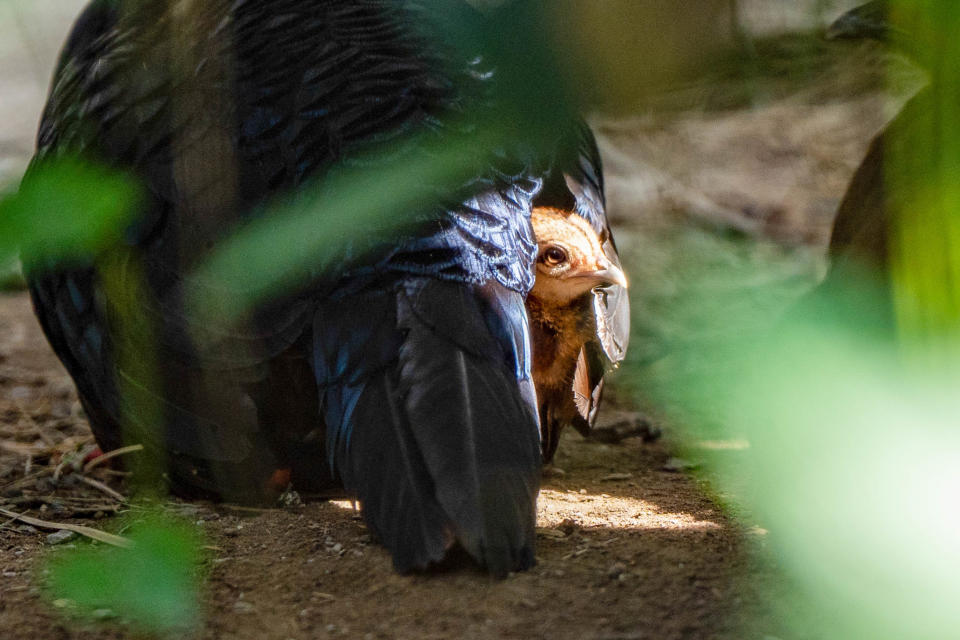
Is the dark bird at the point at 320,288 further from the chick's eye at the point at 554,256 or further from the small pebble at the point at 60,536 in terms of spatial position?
the small pebble at the point at 60,536

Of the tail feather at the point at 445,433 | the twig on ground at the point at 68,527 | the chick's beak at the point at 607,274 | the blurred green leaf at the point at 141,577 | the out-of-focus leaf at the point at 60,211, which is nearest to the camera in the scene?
the out-of-focus leaf at the point at 60,211

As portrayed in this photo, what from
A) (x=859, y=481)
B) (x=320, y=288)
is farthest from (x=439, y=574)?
(x=859, y=481)

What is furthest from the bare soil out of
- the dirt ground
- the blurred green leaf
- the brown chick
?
the blurred green leaf

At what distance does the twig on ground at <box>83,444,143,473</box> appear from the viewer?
3.40 metres

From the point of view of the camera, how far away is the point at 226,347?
282 centimetres

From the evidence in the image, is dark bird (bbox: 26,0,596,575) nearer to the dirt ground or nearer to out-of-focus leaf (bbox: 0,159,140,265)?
the dirt ground

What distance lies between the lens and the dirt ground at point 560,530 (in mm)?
2131

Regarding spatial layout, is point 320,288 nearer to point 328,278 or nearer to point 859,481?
point 328,278

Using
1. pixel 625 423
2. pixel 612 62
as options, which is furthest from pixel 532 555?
pixel 625 423

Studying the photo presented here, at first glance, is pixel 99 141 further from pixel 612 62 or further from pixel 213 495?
pixel 612 62

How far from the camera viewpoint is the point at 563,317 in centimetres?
340

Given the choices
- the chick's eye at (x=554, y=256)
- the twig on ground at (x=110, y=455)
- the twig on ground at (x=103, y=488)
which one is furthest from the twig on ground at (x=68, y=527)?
the chick's eye at (x=554, y=256)

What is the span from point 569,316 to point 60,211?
89.3 inches

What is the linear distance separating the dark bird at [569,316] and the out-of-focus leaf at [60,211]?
211 cm
